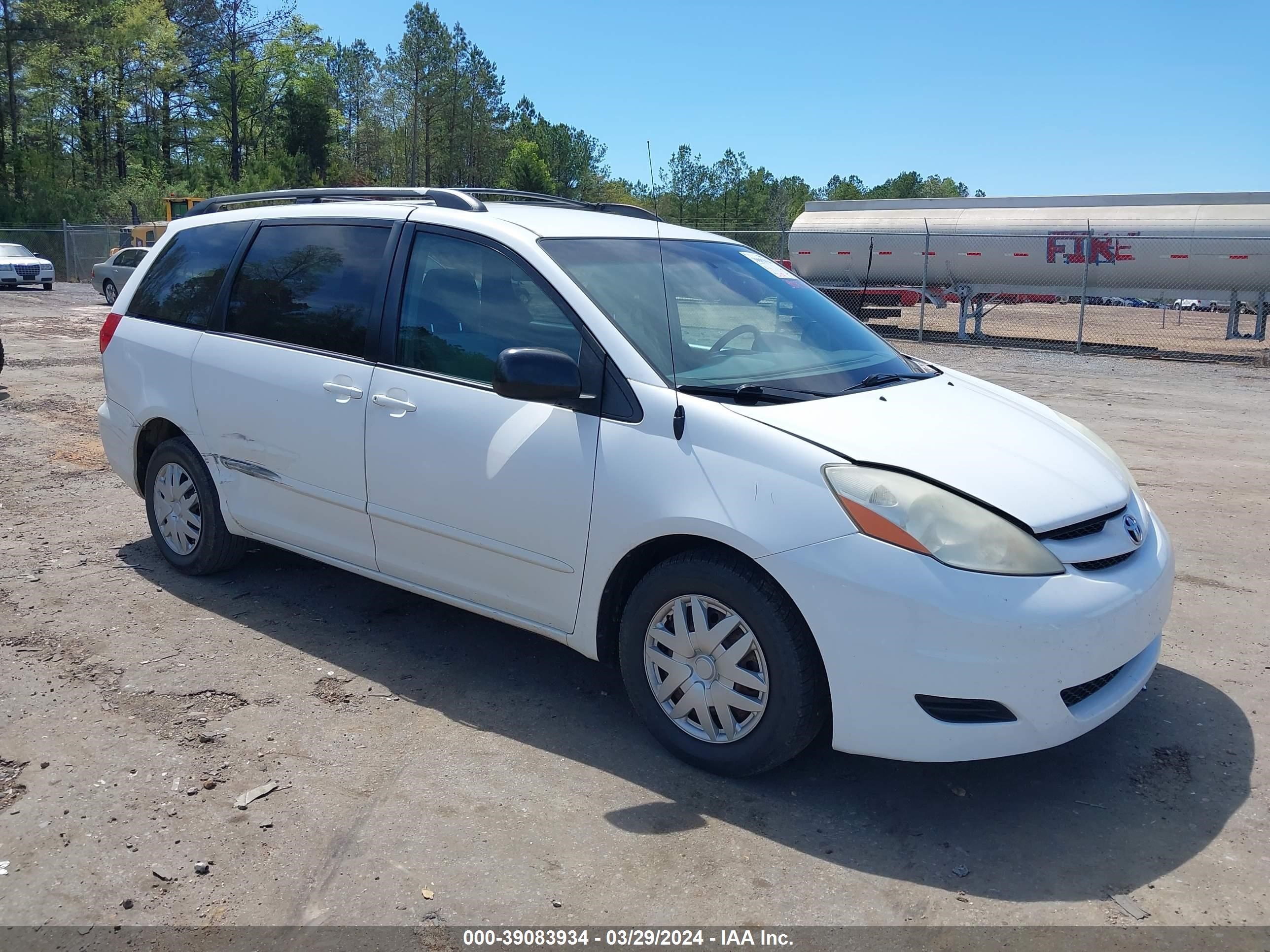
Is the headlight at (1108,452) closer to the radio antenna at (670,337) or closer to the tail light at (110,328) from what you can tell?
the radio antenna at (670,337)

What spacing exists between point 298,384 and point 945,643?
2989 millimetres

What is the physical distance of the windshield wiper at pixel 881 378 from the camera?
3.94 m

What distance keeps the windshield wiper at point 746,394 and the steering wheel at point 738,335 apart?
0.41 meters

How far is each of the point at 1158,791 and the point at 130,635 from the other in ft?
13.9

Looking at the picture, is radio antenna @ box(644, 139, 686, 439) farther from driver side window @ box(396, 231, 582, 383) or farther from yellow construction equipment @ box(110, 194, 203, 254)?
yellow construction equipment @ box(110, 194, 203, 254)

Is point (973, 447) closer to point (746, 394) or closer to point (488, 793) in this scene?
point (746, 394)

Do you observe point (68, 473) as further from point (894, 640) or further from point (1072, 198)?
point (1072, 198)

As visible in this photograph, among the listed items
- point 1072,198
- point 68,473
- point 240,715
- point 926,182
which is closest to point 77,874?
point 240,715

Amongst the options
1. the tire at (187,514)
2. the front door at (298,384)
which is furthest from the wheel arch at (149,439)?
the front door at (298,384)

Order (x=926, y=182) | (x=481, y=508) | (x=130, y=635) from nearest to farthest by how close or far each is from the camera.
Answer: (x=481, y=508) → (x=130, y=635) → (x=926, y=182)

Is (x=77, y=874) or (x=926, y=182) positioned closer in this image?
(x=77, y=874)

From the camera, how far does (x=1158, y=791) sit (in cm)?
343

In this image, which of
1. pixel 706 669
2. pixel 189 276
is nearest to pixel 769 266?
pixel 706 669

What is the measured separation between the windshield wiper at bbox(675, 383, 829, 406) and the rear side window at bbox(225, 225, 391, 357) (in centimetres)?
159
